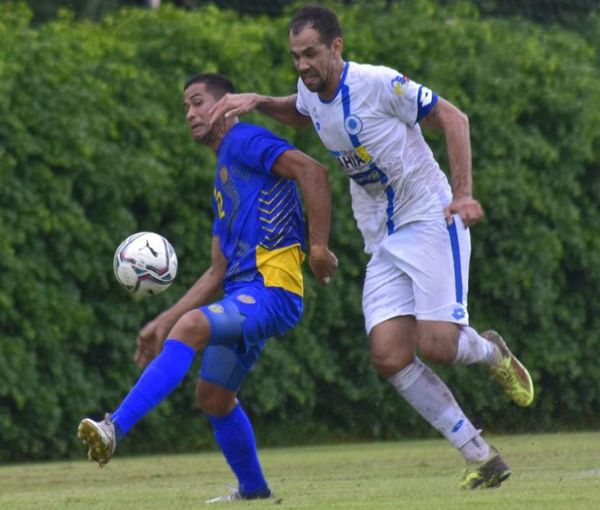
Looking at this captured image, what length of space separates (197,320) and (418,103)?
1538 mm

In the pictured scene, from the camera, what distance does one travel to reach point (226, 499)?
26.3ft

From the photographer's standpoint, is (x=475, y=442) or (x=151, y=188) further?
(x=151, y=188)

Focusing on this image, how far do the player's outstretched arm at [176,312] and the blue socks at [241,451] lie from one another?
45 cm

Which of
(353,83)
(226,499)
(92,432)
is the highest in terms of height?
(353,83)

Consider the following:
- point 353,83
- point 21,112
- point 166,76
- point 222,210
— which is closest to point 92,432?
point 222,210

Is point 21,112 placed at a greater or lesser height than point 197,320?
greater

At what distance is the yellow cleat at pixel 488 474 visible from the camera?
7.80m

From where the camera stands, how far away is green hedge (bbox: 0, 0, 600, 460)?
40.2ft

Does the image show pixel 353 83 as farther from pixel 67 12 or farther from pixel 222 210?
pixel 67 12

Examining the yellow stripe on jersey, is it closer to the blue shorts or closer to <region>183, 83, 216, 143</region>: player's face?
the blue shorts

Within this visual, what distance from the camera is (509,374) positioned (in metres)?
8.50

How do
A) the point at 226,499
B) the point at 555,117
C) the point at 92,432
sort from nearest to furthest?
the point at 92,432 → the point at 226,499 → the point at 555,117

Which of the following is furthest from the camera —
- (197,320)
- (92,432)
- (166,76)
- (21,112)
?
(166,76)

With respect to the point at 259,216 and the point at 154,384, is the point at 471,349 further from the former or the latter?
the point at 154,384
